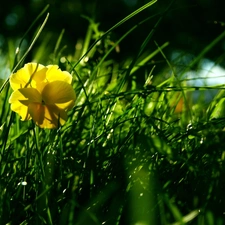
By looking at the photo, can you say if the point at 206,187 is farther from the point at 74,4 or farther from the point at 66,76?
the point at 74,4

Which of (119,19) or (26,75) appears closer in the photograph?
(26,75)

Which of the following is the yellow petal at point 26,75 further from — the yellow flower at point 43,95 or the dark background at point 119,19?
the dark background at point 119,19

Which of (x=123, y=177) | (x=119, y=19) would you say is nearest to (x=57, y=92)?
(x=123, y=177)

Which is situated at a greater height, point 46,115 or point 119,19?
point 119,19

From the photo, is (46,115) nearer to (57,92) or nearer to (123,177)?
(57,92)

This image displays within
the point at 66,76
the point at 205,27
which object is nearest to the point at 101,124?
the point at 66,76

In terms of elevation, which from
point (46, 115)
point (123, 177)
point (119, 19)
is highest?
point (119, 19)

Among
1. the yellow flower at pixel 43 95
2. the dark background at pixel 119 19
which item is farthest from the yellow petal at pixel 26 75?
the dark background at pixel 119 19
